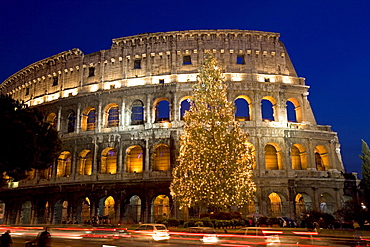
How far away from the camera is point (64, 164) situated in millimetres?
38094

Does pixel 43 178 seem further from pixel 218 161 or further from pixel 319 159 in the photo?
pixel 319 159

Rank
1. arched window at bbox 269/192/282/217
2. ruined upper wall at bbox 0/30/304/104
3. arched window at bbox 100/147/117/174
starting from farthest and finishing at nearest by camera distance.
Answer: arched window at bbox 100/147/117/174 → ruined upper wall at bbox 0/30/304/104 → arched window at bbox 269/192/282/217

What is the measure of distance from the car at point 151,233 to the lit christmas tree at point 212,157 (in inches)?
243

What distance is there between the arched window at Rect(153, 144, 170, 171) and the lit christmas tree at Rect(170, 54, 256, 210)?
27.6ft

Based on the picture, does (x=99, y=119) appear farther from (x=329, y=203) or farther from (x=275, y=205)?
(x=329, y=203)

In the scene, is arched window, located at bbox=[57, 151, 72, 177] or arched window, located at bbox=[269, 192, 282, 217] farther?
arched window, located at bbox=[57, 151, 72, 177]

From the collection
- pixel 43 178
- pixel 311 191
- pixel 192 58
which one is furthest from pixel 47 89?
pixel 311 191

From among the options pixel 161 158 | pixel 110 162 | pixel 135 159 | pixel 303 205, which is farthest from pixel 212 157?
pixel 110 162

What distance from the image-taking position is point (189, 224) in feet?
75.8

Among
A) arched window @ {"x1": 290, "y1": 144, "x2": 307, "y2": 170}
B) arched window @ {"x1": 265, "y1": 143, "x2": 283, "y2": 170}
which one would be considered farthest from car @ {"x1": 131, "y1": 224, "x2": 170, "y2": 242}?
arched window @ {"x1": 290, "y1": 144, "x2": 307, "y2": 170}

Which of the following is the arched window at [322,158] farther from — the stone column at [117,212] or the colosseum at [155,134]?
the stone column at [117,212]

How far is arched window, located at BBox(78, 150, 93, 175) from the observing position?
35.8m

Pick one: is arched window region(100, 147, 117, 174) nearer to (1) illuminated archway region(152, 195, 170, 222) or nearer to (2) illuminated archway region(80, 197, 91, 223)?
(2) illuminated archway region(80, 197, 91, 223)

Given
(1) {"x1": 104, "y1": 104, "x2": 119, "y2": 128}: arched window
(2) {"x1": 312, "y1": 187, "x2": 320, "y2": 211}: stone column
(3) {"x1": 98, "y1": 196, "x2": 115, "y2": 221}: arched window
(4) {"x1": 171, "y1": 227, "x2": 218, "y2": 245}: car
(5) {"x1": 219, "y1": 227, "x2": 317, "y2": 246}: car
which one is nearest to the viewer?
(5) {"x1": 219, "y1": 227, "x2": 317, "y2": 246}: car
